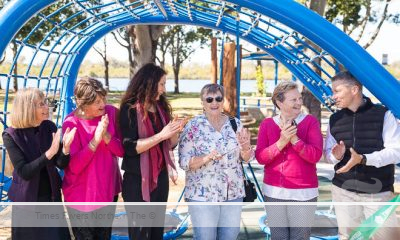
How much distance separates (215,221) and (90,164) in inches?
37.1

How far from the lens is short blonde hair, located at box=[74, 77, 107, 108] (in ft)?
10.1

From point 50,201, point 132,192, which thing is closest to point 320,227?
point 132,192

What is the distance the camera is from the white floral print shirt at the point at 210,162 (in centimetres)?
318

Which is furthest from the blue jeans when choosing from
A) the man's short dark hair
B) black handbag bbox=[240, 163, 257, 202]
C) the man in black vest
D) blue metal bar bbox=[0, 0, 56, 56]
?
blue metal bar bbox=[0, 0, 56, 56]

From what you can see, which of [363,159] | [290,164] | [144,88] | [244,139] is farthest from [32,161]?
[363,159]

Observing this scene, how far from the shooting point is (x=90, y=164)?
3182 mm

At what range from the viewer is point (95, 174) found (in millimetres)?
3184

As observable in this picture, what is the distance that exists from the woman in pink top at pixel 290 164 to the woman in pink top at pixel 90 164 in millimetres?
1053

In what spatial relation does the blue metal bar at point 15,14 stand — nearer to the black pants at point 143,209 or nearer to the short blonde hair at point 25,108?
the short blonde hair at point 25,108

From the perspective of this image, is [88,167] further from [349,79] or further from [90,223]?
[349,79]

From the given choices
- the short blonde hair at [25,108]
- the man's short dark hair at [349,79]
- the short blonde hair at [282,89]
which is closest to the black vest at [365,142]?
the man's short dark hair at [349,79]

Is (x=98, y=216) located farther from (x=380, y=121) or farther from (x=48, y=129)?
(x=380, y=121)

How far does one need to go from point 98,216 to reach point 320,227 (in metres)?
2.49

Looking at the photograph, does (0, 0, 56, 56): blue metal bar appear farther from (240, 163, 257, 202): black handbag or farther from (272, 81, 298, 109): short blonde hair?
(240, 163, 257, 202): black handbag
